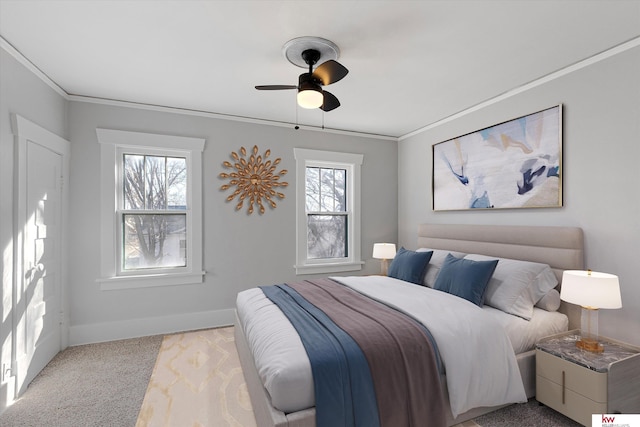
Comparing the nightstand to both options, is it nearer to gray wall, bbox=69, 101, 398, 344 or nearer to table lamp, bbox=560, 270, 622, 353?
table lamp, bbox=560, 270, 622, 353

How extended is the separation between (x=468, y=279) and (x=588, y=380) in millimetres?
944

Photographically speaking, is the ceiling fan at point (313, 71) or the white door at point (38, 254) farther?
the white door at point (38, 254)

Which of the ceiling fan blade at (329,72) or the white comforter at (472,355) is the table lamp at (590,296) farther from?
the ceiling fan blade at (329,72)

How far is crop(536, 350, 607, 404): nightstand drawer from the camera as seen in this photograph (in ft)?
6.15

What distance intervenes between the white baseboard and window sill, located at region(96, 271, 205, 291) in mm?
388

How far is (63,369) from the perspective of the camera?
2814 millimetres

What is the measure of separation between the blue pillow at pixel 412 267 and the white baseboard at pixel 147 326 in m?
2.17

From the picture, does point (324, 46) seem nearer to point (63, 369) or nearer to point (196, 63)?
point (196, 63)

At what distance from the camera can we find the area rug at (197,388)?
83.4 inches

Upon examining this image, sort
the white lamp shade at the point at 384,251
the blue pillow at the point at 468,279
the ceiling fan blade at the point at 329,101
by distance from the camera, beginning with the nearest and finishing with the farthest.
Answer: the ceiling fan blade at the point at 329,101, the blue pillow at the point at 468,279, the white lamp shade at the point at 384,251

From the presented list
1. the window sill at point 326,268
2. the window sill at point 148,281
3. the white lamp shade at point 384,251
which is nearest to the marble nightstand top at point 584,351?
the white lamp shade at point 384,251

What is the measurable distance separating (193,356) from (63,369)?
1115mm
